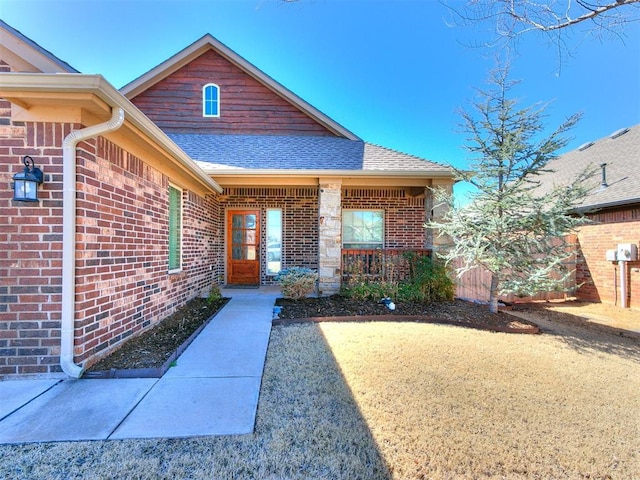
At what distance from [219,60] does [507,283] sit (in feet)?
32.2

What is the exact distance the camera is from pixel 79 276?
2830 millimetres

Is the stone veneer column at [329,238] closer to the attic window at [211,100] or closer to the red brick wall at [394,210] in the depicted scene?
the red brick wall at [394,210]

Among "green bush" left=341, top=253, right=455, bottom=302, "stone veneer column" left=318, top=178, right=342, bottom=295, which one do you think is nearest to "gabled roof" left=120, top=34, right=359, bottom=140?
"stone veneer column" left=318, top=178, right=342, bottom=295

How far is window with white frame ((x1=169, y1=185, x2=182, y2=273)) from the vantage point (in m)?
5.16

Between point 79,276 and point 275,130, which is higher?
point 275,130

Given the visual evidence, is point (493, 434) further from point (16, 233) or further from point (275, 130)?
point (275, 130)

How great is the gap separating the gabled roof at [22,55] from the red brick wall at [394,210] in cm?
660

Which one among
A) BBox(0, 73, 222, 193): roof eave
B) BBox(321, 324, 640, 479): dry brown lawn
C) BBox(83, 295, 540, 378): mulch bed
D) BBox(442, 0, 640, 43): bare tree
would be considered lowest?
BBox(321, 324, 640, 479): dry brown lawn

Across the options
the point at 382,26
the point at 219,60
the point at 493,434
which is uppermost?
the point at 219,60

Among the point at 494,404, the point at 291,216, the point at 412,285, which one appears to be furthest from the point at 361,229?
the point at 494,404

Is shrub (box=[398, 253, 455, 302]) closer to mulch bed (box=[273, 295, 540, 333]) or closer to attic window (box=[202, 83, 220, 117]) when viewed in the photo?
mulch bed (box=[273, 295, 540, 333])

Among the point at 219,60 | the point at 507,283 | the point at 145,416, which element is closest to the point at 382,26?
the point at 219,60

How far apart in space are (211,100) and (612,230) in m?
11.5

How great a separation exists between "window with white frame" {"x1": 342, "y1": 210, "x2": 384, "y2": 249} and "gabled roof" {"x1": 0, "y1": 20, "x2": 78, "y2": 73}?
6.76m
